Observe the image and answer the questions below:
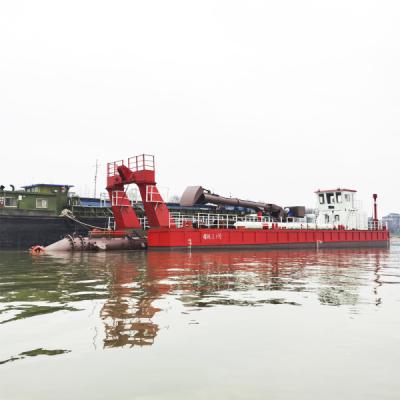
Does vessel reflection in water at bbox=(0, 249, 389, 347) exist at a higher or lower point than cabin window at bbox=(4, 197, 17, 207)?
lower

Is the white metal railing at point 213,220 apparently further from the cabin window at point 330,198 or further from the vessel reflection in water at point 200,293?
the vessel reflection in water at point 200,293

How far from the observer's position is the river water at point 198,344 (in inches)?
142

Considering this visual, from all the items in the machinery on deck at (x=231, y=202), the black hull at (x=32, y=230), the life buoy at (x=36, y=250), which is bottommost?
the life buoy at (x=36, y=250)

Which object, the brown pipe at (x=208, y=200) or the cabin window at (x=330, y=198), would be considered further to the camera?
the cabin window at (x=330, y=198)

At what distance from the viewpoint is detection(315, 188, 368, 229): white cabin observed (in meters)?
41.9

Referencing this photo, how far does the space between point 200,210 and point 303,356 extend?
40.6 metres

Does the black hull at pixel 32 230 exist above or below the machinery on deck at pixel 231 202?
below

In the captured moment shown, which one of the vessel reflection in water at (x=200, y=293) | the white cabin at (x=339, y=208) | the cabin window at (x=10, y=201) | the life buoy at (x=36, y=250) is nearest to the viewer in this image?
the vessel reflection in water at (x=200, y=293)

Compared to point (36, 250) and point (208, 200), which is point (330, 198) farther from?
point (36, 250)

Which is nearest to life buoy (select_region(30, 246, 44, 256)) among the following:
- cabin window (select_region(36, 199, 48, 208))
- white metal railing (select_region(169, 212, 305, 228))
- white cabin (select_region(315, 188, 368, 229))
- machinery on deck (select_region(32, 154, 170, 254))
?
machinery on deck (select_region(32, 154, 170, 254))

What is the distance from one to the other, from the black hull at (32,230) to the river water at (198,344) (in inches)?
916

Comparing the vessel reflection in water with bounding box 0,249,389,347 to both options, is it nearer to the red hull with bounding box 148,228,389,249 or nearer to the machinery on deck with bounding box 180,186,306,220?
the red hull with bounding box 148,228,389,249

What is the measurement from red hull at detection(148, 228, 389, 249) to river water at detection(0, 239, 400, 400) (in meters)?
19.0

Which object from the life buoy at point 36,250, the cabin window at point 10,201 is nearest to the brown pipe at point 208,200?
the life buoy at point 36,250
